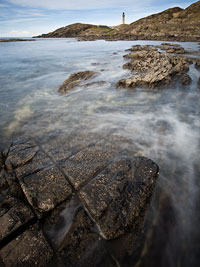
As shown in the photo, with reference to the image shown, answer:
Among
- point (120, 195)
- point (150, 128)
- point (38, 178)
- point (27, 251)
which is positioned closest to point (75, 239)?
point (27, 251)

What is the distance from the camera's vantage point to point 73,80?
947 centimetres

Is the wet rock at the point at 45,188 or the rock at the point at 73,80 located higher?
the rock at the point at 73,80

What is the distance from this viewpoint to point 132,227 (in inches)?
82.5

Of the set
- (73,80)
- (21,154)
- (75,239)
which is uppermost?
(73,80)

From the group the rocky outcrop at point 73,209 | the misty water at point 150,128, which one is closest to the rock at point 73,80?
the misty water at point 150,128

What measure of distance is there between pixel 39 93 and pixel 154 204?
787 centimetres

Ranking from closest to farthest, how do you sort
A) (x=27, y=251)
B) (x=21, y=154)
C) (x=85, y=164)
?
(x=27, y=251)
(x=85, y=164)
(x=21, y=154)

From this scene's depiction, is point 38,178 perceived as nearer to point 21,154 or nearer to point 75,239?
point 21,154

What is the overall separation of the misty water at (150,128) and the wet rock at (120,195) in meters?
0.26

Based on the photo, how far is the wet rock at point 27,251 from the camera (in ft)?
5.73

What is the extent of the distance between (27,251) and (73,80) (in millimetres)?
9201

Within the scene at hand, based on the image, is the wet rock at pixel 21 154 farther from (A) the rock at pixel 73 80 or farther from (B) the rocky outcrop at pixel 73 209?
(A) the rock at pixel 73 80

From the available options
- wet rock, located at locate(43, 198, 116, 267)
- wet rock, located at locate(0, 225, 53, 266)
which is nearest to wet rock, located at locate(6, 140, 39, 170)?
wet rock, located at locate(43, 198, 116, 267)

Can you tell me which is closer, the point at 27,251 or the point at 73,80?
the point at 27,251
